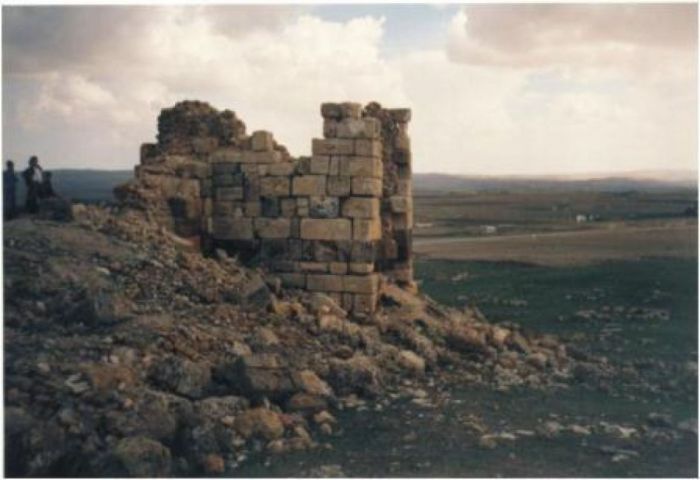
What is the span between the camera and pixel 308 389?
8.02m

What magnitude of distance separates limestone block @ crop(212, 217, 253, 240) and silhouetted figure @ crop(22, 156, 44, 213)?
242cm

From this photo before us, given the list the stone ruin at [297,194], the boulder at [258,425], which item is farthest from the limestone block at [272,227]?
the boulder at [258,425]

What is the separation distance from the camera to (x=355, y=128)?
1076 centimetres

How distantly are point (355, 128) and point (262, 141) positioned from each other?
133 centimetres

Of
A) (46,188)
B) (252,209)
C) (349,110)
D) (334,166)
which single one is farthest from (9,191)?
(349,110)

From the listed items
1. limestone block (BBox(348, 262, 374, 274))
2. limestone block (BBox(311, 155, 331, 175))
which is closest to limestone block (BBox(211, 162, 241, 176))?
limestone block (BBox(311, 155, 331, 175))

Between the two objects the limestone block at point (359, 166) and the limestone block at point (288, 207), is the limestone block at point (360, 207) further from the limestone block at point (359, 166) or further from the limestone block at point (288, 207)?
the limestone block at point (288, 207)

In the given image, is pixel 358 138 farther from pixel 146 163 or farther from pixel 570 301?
pixel 570 301

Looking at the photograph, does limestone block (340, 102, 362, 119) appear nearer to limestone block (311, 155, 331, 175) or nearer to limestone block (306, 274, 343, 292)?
limestone block (311, 155, 331, 175)

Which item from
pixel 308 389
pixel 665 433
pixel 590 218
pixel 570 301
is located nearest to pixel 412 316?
pixel 308 389

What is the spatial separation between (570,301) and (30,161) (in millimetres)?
9072

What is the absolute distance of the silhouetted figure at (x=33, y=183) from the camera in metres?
11.5

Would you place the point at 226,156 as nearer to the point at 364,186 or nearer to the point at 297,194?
the point at 297,194

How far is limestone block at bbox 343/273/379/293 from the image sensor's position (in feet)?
35.4
